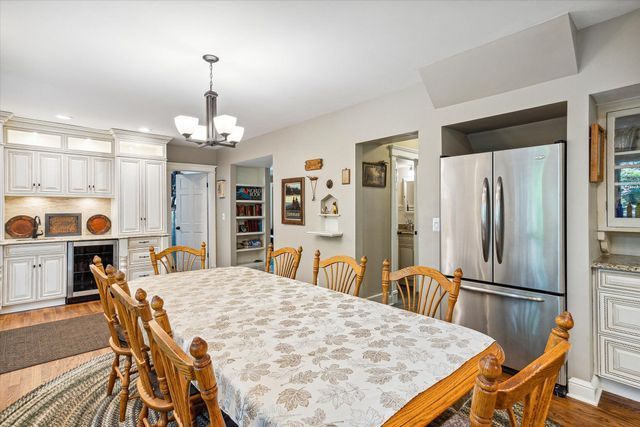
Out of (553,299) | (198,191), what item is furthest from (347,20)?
(198,191)

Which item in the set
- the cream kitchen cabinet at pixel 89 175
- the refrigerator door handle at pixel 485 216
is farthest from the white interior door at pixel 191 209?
the refrigerator door handle at pixel 485 216

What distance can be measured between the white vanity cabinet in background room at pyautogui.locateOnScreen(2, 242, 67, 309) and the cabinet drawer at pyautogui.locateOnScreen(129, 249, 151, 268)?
0.83 metres

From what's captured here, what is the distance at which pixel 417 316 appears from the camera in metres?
1.64

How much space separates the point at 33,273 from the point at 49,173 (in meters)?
1.40

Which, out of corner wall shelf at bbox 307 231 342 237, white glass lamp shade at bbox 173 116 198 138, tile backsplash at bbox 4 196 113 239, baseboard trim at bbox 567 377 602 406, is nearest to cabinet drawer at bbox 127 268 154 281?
tile backsplash at bbox 4 196 113 239

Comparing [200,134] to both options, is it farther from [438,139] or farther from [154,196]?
[154,196]

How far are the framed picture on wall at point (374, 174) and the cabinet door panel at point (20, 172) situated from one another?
455cm

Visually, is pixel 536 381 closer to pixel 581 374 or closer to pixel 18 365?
pixel 581 374

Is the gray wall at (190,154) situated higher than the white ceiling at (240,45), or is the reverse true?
the white ceiling at (240,45)

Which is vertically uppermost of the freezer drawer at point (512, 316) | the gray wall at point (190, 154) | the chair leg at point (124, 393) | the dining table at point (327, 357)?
the gray wall at point (190, 154)

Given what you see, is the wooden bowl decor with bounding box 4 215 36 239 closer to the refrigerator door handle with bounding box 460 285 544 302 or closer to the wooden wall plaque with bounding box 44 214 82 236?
the wooden wall plaque with bounding box 44 214 82 236

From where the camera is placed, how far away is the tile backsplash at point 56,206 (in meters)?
4.48

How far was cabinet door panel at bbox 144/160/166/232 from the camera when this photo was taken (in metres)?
5.24

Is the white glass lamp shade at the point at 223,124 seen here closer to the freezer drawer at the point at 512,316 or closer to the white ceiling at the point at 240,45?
the white ceiling at the point at 240,45
